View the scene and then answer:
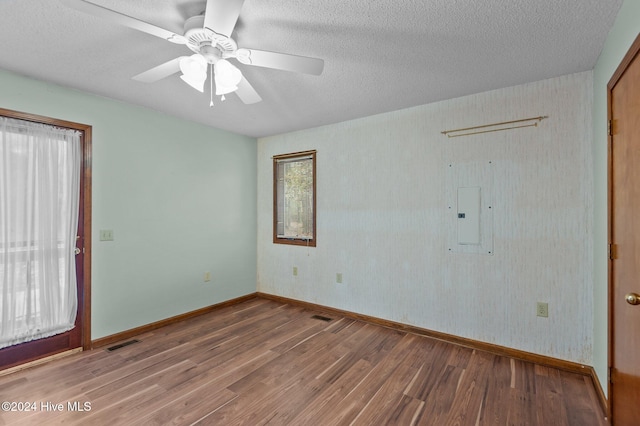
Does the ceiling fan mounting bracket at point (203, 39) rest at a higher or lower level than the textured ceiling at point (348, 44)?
lower

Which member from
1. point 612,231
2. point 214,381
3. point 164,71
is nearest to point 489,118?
point 612,231

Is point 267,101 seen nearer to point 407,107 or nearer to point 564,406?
point 407,107

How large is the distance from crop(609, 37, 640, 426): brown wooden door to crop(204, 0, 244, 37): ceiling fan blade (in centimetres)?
186

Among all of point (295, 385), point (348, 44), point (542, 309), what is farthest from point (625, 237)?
point (295, 385)

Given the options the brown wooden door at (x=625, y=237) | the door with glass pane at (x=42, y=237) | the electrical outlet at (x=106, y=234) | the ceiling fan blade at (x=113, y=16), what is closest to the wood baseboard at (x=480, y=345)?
the brown wooden door at (x=625, y=237)

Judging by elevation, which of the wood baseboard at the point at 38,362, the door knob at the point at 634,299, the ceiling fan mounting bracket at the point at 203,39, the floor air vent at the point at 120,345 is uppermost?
the ceiling fan mounting bracket at the point at 203,39

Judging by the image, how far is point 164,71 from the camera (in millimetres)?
1953

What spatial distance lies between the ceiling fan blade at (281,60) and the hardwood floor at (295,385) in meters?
2.16

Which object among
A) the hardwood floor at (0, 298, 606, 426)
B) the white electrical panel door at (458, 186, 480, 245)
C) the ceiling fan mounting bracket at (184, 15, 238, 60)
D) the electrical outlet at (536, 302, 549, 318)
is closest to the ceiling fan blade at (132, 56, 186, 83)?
the ceiling fan mounting bracket at (184, 15, 238, 60)

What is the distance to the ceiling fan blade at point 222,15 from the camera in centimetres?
133

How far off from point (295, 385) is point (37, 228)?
8.24ft

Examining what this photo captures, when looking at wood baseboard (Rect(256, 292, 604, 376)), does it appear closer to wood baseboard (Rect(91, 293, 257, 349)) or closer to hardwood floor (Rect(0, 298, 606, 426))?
hardwood floor (Rect(0, 298, 606, 426))

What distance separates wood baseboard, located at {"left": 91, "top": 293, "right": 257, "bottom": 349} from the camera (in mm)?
2949

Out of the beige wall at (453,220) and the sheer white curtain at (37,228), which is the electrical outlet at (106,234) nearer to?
the sheer white curtain at (37,228)
